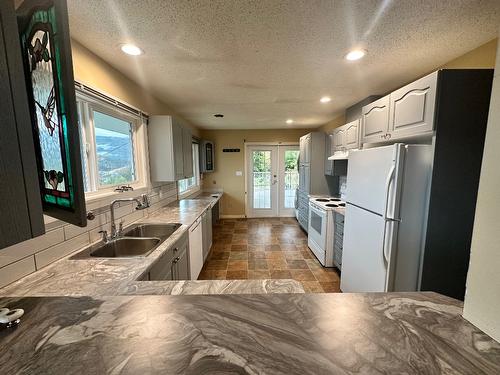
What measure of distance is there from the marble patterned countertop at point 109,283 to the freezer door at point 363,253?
1.11 m

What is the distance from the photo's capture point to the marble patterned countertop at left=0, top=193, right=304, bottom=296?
1.01m

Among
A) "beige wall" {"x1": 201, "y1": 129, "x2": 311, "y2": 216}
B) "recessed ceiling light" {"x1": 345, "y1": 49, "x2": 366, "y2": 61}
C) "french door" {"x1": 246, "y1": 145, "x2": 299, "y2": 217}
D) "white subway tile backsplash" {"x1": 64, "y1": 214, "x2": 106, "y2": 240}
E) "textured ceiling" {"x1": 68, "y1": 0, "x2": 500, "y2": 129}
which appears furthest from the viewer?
"french door" {"x1": 246, "y1": 145, "x2": 299, "y2": 217}

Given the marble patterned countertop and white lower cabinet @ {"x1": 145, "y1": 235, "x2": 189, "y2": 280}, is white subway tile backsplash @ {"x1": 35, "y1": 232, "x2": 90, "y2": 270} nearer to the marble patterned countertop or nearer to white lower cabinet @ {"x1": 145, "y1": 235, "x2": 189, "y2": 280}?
the marble patterned countertop

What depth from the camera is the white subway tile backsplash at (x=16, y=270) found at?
3.46ft

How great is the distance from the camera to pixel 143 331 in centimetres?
61

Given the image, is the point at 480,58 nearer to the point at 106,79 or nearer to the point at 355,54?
the point at 355,54

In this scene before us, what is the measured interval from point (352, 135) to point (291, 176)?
2.81 meters

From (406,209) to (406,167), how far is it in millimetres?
328

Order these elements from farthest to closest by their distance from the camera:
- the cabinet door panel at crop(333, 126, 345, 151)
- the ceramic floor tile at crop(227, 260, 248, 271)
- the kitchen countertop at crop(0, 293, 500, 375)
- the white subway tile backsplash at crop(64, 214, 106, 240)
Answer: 1. the cabinet door panel at crop(333, 126, 345, 151)
2. the ceramic floor tile at crop(227, 260, 248, 271)
3. the white subway tile backsplash at crop(64, 214, 106, 240)
4. the kitchen countertop at crop(0, 293, 500, 375)

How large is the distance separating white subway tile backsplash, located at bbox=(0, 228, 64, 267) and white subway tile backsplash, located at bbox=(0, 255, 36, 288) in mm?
23

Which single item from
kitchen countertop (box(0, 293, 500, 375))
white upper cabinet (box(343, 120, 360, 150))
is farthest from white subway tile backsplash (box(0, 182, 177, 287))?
white upper cabinet (box(343, 120, 360, 150))

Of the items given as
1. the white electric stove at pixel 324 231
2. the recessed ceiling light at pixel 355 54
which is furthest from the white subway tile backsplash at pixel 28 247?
the white electric stove at pixel 324 231

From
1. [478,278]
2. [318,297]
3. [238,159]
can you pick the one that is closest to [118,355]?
[318,297]

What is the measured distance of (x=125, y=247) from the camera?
6.15 feet
